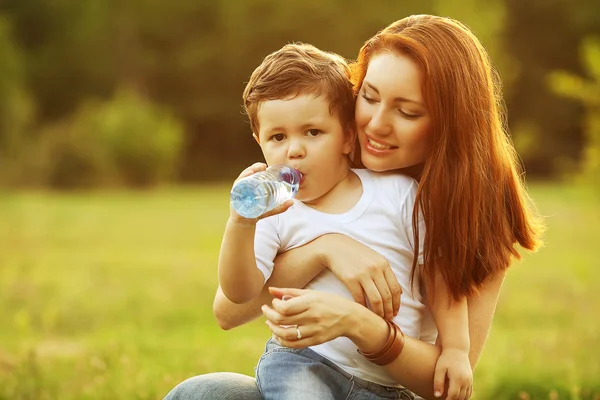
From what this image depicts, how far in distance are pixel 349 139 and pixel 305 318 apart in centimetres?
69

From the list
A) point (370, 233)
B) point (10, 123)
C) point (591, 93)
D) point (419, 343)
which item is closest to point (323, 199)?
point (370, 233)

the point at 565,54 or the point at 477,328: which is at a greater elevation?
the point at 477,328

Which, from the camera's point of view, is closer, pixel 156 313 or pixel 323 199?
pixel 323 199

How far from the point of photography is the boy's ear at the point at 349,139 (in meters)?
2.88

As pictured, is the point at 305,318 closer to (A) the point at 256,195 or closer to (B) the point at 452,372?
(A) the point at 256,195

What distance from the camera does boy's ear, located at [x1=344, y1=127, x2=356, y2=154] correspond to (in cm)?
288

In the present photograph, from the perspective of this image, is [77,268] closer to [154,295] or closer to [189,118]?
[154,295]

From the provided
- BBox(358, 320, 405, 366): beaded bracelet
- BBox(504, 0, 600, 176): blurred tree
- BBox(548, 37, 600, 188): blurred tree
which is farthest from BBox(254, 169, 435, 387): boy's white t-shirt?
BBox(504, 0, 600, 176): blurred tree

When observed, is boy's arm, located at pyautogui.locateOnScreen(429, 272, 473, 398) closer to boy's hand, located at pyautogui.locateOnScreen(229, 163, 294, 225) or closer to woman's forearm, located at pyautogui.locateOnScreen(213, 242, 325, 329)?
woman's forearm, located at pyautogui.locateOnScreen(213, 242, 325, 329)

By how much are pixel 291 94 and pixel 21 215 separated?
1528 centimetres

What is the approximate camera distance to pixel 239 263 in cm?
256

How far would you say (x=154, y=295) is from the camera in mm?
9375

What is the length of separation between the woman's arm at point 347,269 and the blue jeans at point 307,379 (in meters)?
0.21

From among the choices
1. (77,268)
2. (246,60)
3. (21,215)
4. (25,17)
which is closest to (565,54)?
(246,60)
